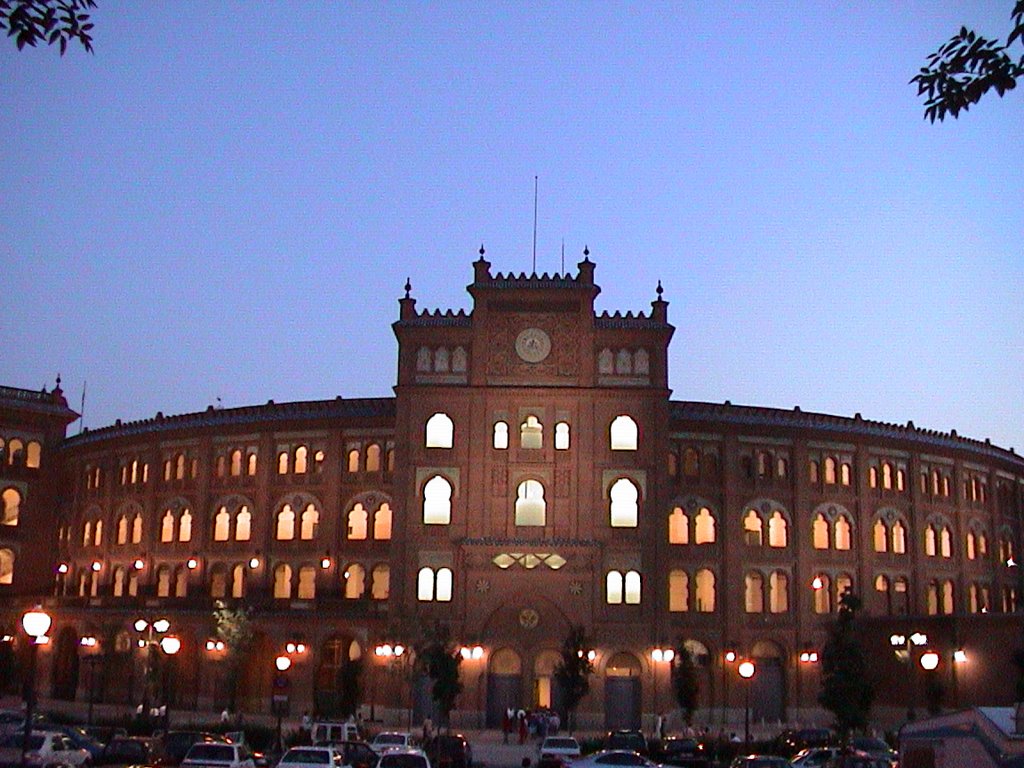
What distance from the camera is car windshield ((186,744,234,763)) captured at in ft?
105

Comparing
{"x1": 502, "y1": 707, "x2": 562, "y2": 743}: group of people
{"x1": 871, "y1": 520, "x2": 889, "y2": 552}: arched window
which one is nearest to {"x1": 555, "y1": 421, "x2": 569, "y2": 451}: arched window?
{"x1": 502, "y1": 707, "x2": 562, "y2": 743}: group of people

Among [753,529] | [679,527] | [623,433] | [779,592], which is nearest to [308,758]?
[623,433]

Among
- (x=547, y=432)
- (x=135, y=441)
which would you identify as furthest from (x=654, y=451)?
(x=135, y=441)

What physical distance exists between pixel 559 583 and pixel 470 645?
465 cm

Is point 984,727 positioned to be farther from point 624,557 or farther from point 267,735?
point 624,557

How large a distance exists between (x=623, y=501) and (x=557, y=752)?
19509 mm

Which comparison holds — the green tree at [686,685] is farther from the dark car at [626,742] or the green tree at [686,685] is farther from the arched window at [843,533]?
the arched window at [843,533]

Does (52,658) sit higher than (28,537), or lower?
lower

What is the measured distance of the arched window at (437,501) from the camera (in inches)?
2329

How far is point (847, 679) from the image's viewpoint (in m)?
45.4

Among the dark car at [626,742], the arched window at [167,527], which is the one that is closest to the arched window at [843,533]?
→ the dark car at [626,742]

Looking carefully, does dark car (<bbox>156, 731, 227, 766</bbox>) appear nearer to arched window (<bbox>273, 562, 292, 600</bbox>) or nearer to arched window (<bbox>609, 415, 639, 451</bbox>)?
arched window (<bbox>609, 415, 639, 451</bbox>)

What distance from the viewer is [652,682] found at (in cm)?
5719

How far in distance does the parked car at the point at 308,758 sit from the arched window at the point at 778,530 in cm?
3802
